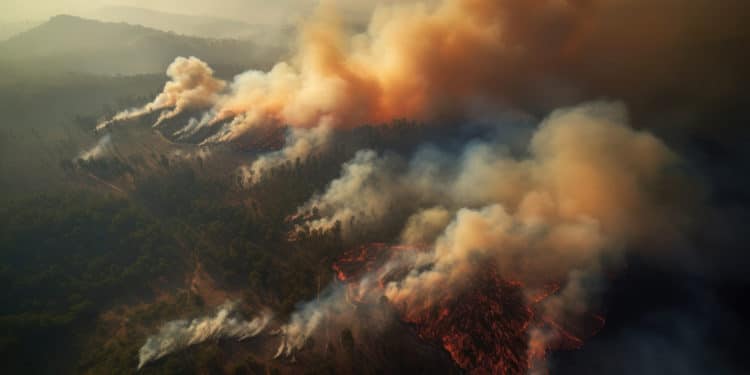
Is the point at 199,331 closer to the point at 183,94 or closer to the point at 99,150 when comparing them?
the point at 99,150

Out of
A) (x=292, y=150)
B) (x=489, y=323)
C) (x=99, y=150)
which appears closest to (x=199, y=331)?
(x=489, y=323)

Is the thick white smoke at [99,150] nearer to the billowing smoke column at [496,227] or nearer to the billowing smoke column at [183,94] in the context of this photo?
the billowing smoke column at [183,94]

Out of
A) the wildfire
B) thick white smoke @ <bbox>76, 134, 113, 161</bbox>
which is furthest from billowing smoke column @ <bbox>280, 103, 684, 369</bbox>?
thick white smoke @ <bbox>76, 134, 113, 161</bbox>

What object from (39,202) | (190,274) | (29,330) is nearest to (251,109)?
(39,202)

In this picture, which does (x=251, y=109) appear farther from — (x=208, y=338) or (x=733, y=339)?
(x=733, y=339)

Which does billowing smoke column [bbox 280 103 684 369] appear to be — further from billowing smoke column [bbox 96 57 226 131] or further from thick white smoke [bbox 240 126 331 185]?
billowing smoke column [bbox 96 57 226 131]
